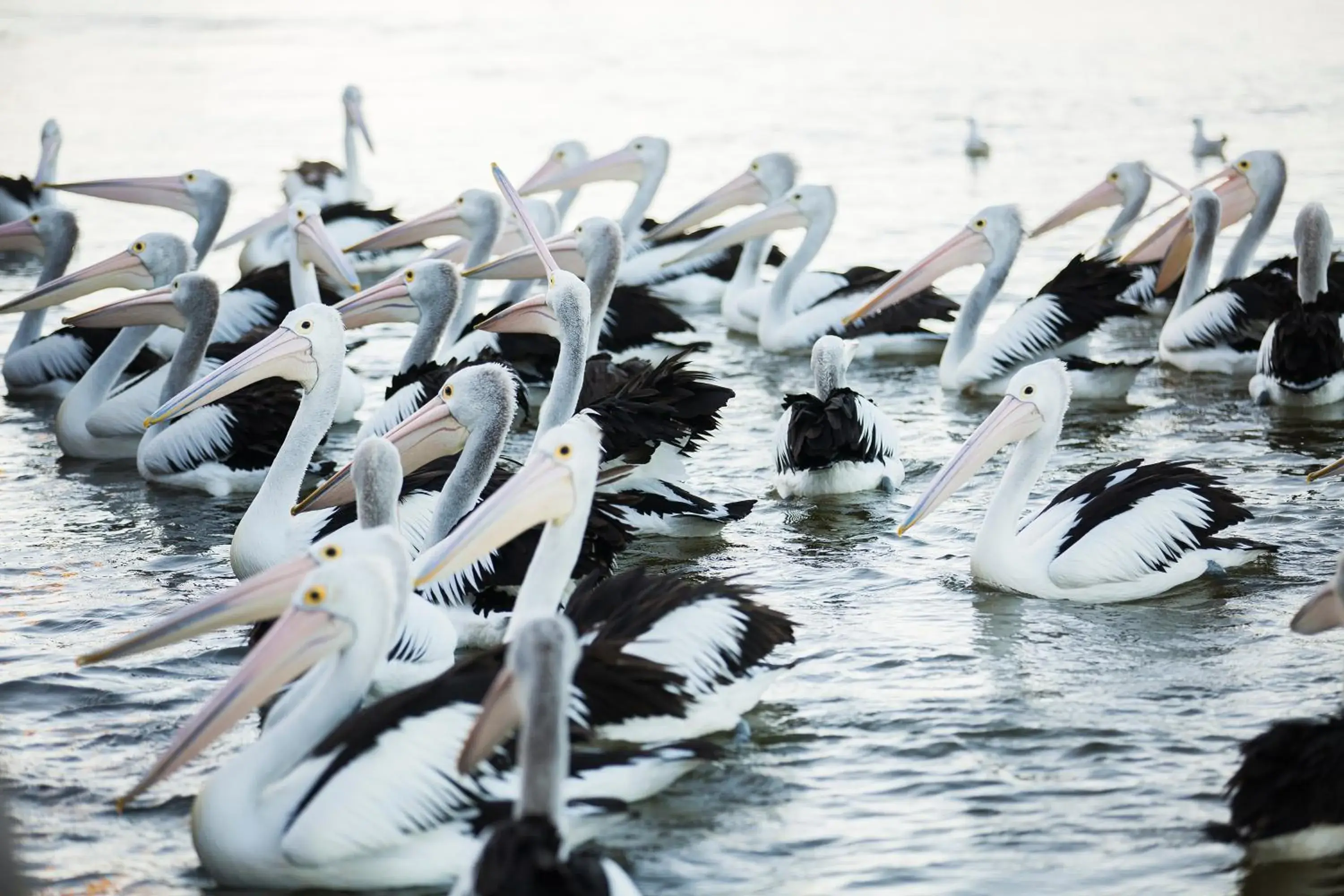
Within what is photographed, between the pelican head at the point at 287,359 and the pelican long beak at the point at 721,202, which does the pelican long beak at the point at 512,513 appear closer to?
the pelican head at the point at 287,359

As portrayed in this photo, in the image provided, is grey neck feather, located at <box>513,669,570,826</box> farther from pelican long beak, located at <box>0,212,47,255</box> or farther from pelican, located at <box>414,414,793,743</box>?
pelican long beak, located at <box>0,212,47,255</box>


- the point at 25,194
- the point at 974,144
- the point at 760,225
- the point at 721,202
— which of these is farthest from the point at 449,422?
the point at 974,144

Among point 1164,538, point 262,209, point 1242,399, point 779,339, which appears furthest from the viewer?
point 262,209

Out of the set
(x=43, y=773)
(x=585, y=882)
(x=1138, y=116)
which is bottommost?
(x=43, y=773)

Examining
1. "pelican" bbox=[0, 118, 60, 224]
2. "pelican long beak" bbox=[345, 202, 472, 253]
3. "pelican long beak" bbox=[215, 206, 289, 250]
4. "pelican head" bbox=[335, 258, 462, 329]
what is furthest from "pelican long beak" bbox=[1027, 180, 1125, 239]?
"pelican" bbox=[0, 118, 60, 224]

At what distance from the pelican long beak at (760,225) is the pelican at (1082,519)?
3.64 metres

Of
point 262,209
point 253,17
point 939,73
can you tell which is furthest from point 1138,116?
point 253,17

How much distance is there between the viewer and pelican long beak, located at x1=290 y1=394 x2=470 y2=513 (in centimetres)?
490

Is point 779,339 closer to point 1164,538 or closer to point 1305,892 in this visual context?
point 1164,538

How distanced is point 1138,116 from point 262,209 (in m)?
7.25

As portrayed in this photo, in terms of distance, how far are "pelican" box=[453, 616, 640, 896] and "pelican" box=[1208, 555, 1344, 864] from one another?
3.83ft

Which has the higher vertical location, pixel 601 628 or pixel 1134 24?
pixel 1134 24

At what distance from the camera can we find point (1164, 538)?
15.8 ft

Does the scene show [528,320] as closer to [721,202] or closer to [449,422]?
[449,422]
